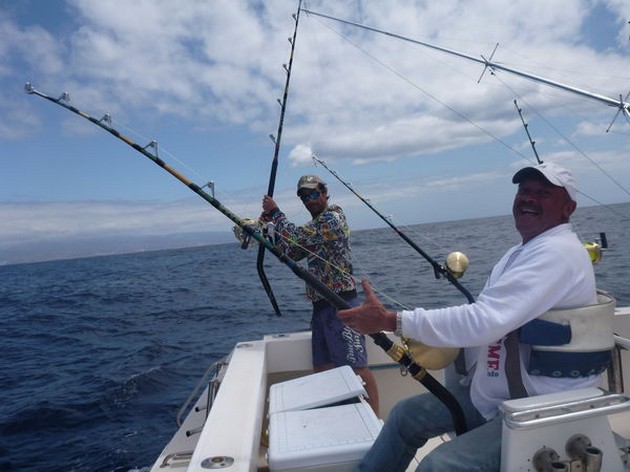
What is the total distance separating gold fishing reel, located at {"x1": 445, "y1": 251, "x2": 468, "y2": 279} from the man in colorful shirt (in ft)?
2.75

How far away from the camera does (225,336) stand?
9.25 meters

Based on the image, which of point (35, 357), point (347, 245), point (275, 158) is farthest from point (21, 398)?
point (347, 245)

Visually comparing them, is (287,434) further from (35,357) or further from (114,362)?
(35,357)

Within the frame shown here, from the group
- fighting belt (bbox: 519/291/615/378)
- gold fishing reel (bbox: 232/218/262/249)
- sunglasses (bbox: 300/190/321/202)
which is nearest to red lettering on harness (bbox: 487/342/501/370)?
fighting belt (bbox: 519/291/615/378)

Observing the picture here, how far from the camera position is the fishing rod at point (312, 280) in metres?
1.83

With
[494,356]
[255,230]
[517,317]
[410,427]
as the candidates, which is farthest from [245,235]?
[517,317]

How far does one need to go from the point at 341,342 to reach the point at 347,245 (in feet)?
2.09

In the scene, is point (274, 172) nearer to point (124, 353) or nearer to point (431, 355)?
point (431, 355)

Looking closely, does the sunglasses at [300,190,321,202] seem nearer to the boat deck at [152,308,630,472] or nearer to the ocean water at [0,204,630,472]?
the boat deck at [152,308,630,472]

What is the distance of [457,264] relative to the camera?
3.67 meters

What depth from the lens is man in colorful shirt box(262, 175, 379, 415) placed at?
3.20m

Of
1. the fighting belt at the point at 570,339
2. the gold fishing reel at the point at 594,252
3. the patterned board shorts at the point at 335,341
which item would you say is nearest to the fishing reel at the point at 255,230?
the patterned board shorts at the point at 335,341

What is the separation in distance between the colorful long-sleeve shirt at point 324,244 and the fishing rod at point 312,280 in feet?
0.91

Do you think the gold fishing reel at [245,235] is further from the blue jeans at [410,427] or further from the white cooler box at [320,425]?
the blue jeans at [410,427]
